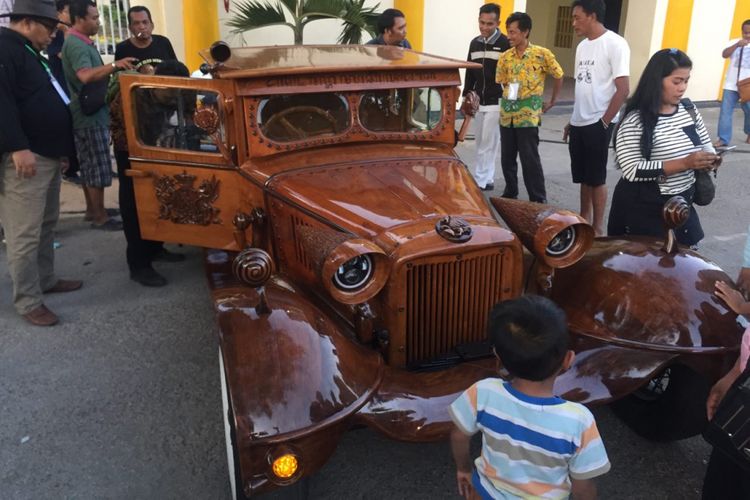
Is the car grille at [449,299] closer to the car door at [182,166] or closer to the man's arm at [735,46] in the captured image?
the car door at [182,166]

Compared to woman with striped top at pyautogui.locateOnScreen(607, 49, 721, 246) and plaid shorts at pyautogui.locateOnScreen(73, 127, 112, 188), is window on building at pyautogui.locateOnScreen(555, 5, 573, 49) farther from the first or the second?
woman with striped top at pyautogui.locateOnScreen(607, 49, 721, 246)

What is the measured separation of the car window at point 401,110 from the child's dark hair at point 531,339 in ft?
7.05

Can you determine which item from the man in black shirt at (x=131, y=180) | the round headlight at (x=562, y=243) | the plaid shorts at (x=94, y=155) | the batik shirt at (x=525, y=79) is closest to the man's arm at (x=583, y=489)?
the round headlight at (x=562, y=243)

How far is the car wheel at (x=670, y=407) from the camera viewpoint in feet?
9.80

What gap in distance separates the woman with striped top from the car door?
228 centimetres

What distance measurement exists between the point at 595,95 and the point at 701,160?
7.65 feet

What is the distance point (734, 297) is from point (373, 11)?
6.97 metres

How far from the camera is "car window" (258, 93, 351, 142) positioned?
3670mm

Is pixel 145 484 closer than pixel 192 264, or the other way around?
pixel 145 484

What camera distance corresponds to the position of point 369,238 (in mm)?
2861

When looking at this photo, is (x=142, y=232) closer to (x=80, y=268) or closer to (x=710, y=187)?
(x=80, y=268)

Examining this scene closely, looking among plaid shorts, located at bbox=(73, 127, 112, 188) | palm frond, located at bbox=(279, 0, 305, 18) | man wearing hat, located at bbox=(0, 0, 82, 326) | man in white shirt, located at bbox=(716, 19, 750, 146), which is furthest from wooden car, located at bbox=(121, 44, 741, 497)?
man in white shirt, located at bbox=(716, 19, 750, 146)

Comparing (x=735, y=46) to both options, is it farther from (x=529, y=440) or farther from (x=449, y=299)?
(x=529, y=440)

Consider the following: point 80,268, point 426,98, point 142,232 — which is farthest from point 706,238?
point 80,268
